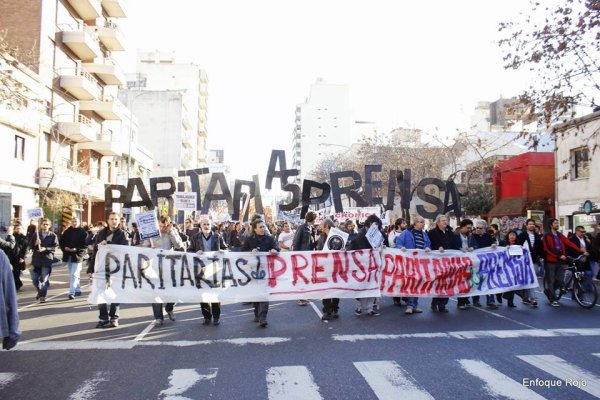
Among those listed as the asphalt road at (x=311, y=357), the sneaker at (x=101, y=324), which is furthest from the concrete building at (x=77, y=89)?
the asphalt road at (x=311, y=357)

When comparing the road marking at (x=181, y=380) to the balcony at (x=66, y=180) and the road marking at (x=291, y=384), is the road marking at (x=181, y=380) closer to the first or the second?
the road marking at (x=291, y=384)

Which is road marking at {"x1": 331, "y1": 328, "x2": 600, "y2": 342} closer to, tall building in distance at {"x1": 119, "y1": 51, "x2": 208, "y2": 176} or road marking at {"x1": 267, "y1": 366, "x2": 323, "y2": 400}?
road marking at {"x1": 267, "y1": 366, "x2": 323, "y2": 400}

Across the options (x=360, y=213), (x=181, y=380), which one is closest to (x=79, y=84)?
(x=360, y=213)

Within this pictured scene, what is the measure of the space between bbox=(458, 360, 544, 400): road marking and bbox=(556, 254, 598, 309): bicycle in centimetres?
589

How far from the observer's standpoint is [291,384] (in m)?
5.82

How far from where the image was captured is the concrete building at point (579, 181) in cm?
2377

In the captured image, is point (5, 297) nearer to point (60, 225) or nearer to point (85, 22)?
point (60, 225)

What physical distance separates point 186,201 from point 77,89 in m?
22.6

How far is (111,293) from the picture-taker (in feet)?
30.3

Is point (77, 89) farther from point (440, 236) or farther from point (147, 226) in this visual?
point (440, 236)

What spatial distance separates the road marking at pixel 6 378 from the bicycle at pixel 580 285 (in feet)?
34.1

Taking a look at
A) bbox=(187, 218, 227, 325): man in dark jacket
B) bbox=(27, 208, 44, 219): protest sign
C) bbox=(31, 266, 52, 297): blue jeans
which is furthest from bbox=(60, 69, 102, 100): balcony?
bbox=(187, 218, 227, 325): man in dark jacket

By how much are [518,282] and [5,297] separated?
32.0ft

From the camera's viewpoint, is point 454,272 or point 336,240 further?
point 454,272
